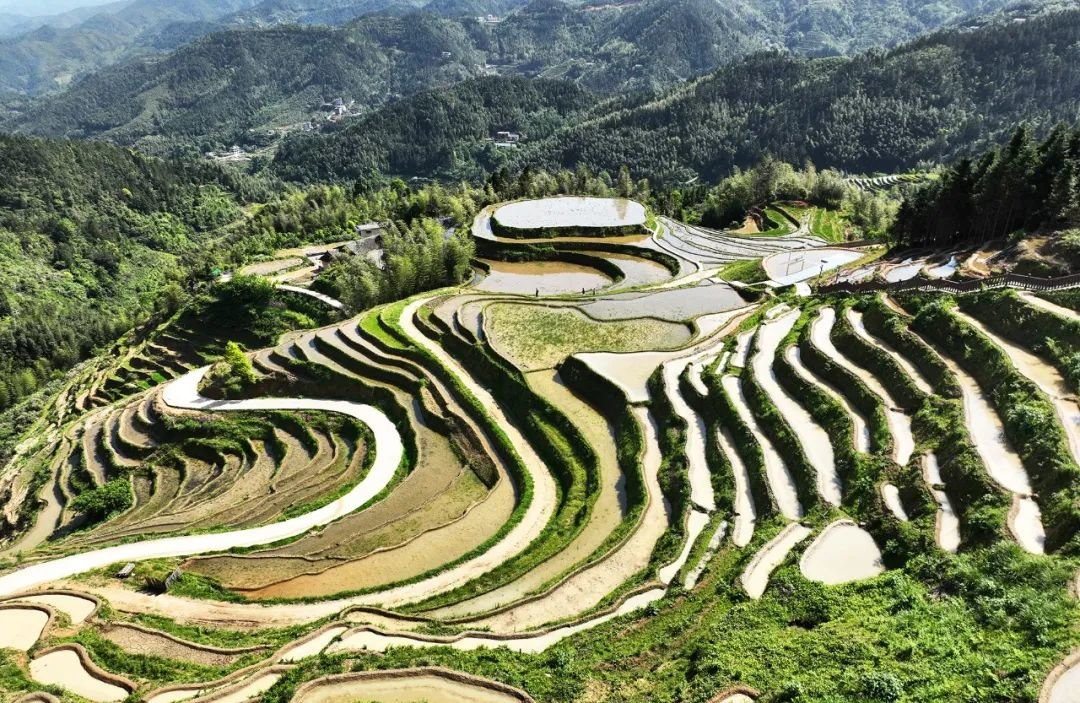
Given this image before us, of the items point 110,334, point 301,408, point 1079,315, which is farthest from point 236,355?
point 110,334

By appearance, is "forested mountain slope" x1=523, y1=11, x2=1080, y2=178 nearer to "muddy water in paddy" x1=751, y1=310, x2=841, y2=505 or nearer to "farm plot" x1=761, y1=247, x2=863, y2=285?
"farm plot" x1=761, y1=247, x2=863, y2=285

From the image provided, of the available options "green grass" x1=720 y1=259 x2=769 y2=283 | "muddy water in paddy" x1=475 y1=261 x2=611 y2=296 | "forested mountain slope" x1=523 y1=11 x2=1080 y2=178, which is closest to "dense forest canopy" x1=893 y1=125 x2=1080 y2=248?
"green grass" x1=720 y1=259 x2=769 y2=283

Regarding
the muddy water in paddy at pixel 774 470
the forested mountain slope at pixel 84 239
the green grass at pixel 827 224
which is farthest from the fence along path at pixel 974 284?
the forested mountain slope at pixel 84 239

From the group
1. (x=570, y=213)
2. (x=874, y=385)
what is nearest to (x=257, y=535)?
(x=874, y=385)

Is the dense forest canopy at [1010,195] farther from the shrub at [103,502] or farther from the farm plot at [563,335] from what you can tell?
the shrub at [103,502]

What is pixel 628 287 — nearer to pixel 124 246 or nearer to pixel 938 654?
pixel 938 654

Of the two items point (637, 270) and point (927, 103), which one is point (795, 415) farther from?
point (927, 103)

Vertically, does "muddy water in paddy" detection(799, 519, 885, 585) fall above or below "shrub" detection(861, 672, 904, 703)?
below
